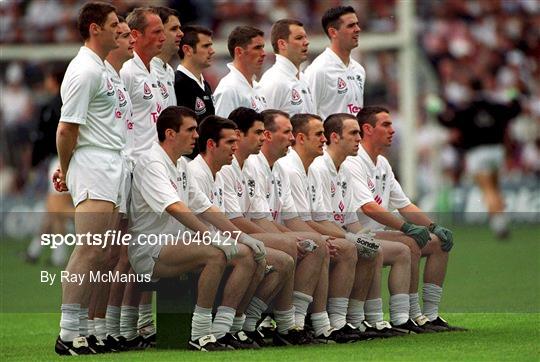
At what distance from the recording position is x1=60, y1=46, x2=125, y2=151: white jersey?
32.1ft

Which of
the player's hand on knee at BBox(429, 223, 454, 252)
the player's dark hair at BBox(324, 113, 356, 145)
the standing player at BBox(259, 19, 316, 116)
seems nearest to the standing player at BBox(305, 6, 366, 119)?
the standing player at BBox(259, 19, 316, 116)

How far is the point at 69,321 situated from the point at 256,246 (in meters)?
1.31

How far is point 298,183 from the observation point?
36.2 feet

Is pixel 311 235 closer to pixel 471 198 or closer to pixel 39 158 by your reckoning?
pixel 39 158

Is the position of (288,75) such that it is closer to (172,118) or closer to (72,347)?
(172,118)

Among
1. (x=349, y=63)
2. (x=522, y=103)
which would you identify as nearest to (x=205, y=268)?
(x=349, y=63)

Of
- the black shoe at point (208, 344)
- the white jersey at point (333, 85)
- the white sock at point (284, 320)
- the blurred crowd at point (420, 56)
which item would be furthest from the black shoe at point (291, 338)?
the blurred crowd at point (420, 56)

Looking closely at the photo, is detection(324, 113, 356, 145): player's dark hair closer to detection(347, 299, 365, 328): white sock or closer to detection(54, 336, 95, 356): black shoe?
detection(347, 299, 365, 328): white sock

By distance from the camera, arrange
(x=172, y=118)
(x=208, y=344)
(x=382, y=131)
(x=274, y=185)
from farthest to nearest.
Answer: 1. (x=382, y=131)
2. (x=274, y=185)
3. (x=172, y=118)
4. (x=208, y=344)

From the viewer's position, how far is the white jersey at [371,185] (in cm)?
1137

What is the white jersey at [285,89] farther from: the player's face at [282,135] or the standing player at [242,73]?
the player's face at [282,135]

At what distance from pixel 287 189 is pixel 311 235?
59 centimetres

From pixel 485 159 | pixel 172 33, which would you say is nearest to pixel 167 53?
pixel 172 33

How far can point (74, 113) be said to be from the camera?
9766mm
